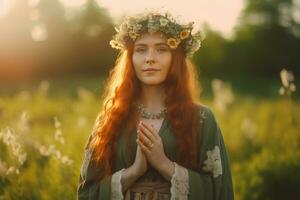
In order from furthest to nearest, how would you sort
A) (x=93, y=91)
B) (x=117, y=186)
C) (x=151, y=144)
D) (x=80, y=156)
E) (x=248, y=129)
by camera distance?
(x=93, y=91) < (x=248, y=129) < (x=80, y=156) < (x=117, y=186) < (x=151, y=144)

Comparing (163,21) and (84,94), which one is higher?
(84,94)

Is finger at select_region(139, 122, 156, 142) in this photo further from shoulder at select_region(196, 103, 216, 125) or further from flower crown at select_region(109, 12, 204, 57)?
flower crown at select_region(109, 12, 204, 57)

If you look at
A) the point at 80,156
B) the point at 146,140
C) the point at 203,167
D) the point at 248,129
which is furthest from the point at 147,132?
the point at 248,129

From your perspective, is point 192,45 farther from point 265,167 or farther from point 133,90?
point 265,167

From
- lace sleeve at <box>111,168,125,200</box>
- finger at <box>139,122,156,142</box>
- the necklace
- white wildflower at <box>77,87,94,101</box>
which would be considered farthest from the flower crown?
white wildflower at <box>77,87,94,101</box>

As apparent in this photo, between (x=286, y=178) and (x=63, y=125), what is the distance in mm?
4402

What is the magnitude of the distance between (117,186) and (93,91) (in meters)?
17.5

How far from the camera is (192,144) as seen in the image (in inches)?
160

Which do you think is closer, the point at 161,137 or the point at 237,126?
the point at 161,137

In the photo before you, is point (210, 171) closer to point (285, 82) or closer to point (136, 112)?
point (136, 112)

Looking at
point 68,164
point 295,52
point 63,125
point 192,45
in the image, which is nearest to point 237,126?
point 63,125

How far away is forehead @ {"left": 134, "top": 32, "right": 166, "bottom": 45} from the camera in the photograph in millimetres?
4188

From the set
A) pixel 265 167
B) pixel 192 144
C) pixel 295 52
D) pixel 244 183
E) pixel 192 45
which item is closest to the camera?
pixel 192 144

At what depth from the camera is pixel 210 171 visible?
4164mm
